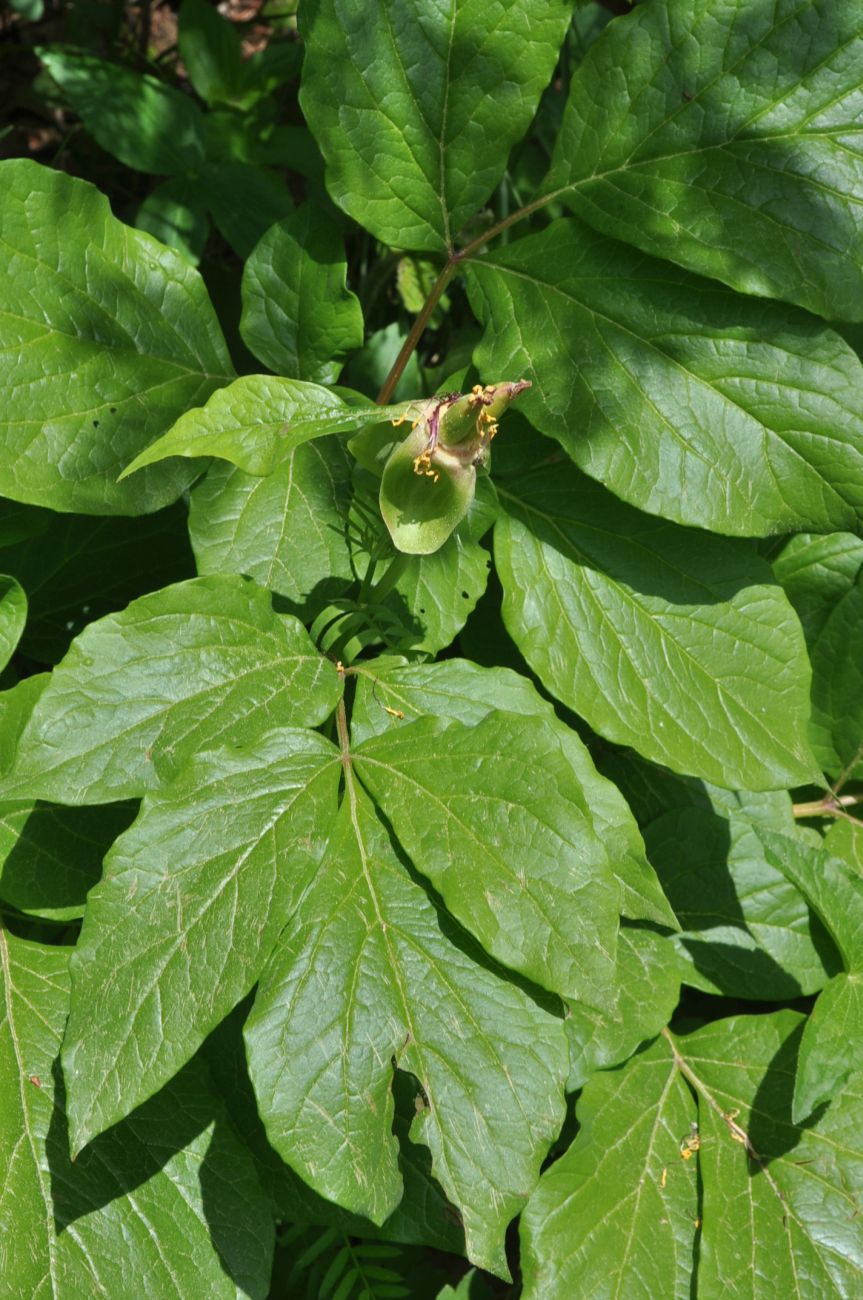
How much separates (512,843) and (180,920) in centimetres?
31

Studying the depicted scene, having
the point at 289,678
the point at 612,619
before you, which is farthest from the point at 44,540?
the point at 612,619

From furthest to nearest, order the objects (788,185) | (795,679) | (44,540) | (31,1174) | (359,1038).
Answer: (44,540) < (795,679) < (788,185) < (31,1174) < (359,1038)

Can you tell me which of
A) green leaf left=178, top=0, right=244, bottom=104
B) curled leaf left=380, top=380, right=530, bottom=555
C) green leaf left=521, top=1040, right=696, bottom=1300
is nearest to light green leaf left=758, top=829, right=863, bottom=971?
green leaf left=521, top=1040, right=696, bottom=1300

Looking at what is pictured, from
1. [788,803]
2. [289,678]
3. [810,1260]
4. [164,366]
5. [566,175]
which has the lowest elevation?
[810,1260]

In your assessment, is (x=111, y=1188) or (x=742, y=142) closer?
(x=111, y=1188)

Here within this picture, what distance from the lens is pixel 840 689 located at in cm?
175

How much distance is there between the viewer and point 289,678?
124 centimetres

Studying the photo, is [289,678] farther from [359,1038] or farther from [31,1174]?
[31,1174]

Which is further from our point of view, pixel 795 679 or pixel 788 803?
pixel 788 803

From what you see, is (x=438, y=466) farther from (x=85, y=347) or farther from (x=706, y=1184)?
(x=706, y=1184)

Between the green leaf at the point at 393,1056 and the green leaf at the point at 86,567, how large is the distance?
0.73 metres

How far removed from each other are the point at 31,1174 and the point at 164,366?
904 millimetres

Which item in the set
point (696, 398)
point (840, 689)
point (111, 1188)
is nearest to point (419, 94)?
point (696, 398)

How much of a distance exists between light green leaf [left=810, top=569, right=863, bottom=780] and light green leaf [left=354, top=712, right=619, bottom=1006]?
0.72 m
